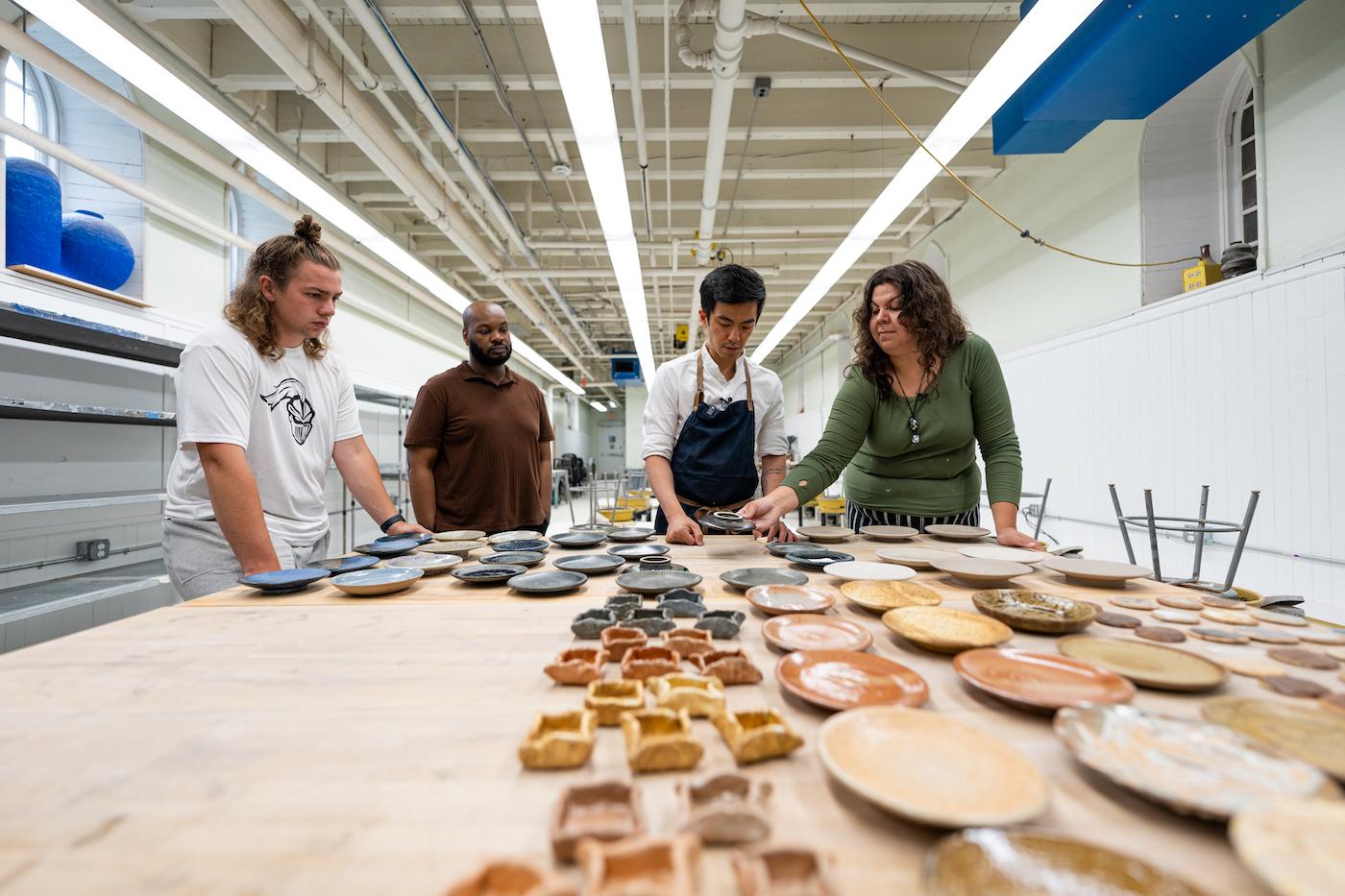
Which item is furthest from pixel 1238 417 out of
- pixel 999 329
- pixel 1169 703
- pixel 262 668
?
pixel 262 668

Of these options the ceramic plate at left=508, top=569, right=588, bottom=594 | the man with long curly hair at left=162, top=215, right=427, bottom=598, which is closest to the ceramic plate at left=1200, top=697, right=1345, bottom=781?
the ceramic plate at left=508, top=569, right=588, bottom=594

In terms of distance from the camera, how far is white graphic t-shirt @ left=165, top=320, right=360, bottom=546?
135 centimetres

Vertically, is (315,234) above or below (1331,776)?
above

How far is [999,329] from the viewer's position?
5391 millimetres

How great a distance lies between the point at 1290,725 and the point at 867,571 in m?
0.68

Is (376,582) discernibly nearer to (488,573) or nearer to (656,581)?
(488,573)

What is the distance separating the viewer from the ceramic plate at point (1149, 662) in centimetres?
68

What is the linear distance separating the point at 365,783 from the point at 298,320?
1442mm

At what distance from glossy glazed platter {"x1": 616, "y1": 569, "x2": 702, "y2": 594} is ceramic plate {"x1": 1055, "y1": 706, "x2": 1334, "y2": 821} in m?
0.71

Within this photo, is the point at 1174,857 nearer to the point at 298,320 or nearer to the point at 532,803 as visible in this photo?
the point at 532,803

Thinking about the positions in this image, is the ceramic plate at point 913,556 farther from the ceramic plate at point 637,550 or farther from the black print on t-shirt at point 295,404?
the black print on t-shirt at point 295,404

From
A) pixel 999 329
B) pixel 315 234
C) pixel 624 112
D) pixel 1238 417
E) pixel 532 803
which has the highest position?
pixel 624 112

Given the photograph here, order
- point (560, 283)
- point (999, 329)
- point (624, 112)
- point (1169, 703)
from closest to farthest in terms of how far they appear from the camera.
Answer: point (1169, 703)
point (624, 112)
point (999, 329)
point (560, 283)

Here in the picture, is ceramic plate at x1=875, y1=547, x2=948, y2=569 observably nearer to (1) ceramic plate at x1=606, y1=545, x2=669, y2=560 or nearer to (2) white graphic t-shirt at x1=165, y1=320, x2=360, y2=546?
(1) ceramic plate at x1=606, y1=545, x2=669, y2=560
